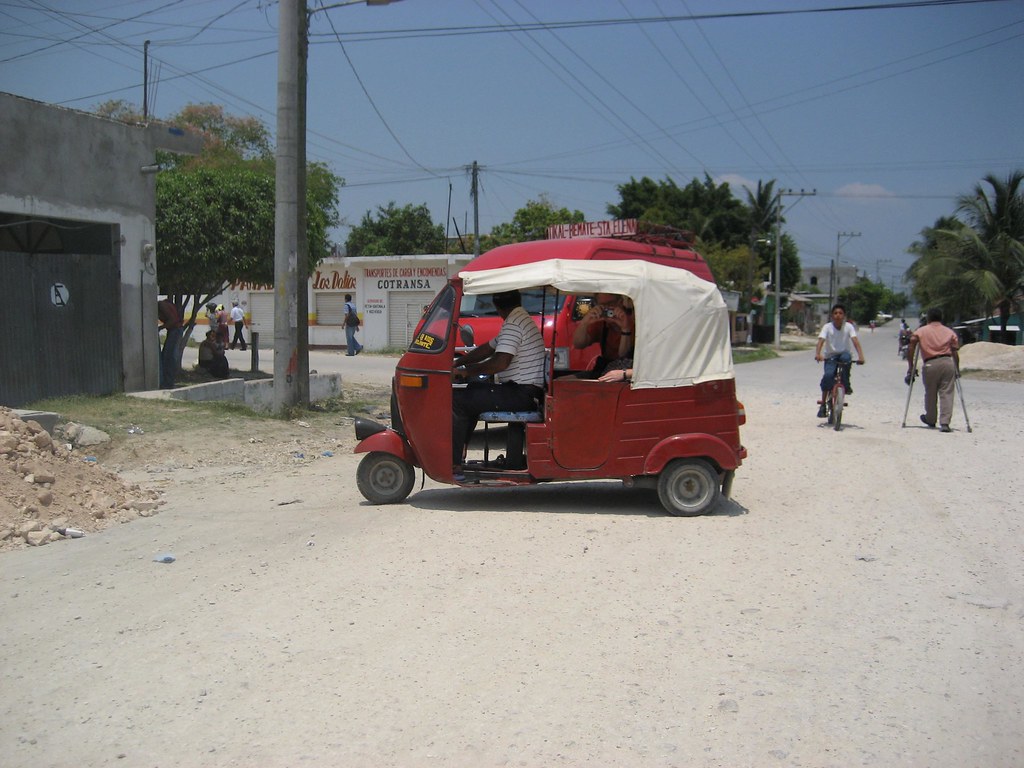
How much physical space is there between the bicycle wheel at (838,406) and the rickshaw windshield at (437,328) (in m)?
7.51

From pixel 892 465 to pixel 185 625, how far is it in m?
7.85

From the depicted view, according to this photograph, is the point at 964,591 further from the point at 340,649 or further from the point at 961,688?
the point at 340,649

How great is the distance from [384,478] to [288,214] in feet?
22.6

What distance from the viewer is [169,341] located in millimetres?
15828

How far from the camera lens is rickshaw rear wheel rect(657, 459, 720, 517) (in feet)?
24.5

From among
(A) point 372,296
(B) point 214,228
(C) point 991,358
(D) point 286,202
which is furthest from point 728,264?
(D) point 286,202

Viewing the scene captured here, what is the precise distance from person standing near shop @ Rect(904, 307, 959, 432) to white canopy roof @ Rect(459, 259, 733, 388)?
689cm

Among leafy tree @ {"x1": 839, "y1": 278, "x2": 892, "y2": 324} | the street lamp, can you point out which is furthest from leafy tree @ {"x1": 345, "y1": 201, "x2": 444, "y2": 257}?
leafy tree @ {"x1": 839, "y1": 278, "x2": 892, "y2": 324}

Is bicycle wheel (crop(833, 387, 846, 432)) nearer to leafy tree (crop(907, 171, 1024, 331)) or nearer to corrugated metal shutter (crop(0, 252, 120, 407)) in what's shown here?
corrugated metal shutter (crop(0, 252, 120, 407))

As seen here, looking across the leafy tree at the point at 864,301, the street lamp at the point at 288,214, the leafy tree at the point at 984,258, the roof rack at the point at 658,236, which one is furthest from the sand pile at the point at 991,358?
the leafy tree at the point at 864,301

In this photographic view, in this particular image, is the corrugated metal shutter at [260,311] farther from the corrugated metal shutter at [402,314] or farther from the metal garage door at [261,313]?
the corrugated metal shutter at [402,314]

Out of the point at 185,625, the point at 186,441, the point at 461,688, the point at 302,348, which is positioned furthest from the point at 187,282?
the point at 461,688

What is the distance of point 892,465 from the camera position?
10125mm

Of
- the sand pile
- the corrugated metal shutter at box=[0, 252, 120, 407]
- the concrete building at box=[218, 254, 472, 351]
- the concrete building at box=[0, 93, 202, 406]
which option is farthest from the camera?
the concrete building at box=[218, 254, 472, 351]
